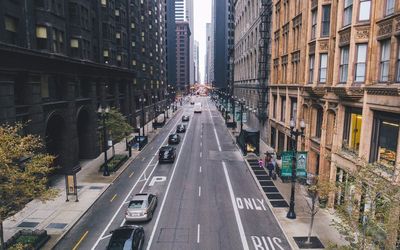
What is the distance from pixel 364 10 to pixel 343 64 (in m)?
4.03

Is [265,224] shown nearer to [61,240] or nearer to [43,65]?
[61,240]

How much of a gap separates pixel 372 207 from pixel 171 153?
28.2 m

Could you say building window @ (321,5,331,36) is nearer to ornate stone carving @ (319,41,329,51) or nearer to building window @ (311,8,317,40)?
ornate stone carving @ (319,41,329,51)

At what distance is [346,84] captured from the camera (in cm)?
2139

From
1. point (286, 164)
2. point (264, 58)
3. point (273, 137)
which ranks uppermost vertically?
point (264, 58)

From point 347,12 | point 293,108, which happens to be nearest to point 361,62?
point 347,12

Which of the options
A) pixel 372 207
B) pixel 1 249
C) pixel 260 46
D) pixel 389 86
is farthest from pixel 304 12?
pixel 1 249

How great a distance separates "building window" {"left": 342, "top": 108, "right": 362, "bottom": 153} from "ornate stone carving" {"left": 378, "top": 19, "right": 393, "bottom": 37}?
5222mm

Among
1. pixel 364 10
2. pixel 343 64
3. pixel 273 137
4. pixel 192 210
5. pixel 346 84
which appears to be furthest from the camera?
pixel 273 137

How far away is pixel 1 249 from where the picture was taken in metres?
14.0

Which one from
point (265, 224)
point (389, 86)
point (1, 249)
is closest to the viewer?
point (1, 249)

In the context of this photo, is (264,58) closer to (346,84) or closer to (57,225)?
(346,84)

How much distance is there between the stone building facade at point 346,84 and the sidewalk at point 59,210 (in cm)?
1682

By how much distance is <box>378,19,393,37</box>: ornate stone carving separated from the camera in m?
17.3
